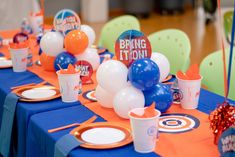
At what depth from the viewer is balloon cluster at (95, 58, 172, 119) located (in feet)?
4.84

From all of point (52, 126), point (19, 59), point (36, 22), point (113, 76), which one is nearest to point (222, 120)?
point (113, 76)

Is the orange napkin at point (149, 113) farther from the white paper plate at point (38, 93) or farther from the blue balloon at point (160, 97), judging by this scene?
the white paper plate at point (38, 93)

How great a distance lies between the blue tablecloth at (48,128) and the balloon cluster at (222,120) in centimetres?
27

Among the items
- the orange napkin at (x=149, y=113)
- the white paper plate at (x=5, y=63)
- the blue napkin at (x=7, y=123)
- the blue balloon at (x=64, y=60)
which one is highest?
the blue balloon at (x=64, y=60)

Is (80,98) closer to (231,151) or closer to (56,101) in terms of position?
(56,101)

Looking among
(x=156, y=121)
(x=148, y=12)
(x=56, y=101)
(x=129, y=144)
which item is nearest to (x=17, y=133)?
(x=56, y=101)

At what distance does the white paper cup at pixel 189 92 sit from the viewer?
5.26 ft

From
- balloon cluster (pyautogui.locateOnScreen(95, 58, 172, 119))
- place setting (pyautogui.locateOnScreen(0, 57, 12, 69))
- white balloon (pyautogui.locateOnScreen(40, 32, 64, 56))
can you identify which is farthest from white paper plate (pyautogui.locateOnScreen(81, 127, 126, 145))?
place setting (pyautogui.locateOnScreen(0, 57, 12, 69))

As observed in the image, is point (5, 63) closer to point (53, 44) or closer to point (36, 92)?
point (53, 44)

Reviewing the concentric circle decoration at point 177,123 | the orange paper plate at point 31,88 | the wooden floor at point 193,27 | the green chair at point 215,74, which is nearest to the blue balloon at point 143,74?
the concentric circle decoration at point 177,123

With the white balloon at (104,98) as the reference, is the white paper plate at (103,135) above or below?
below

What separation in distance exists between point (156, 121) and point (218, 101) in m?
0.60

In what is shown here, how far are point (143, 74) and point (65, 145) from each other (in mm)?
370

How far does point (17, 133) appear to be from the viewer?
70.5 inches
